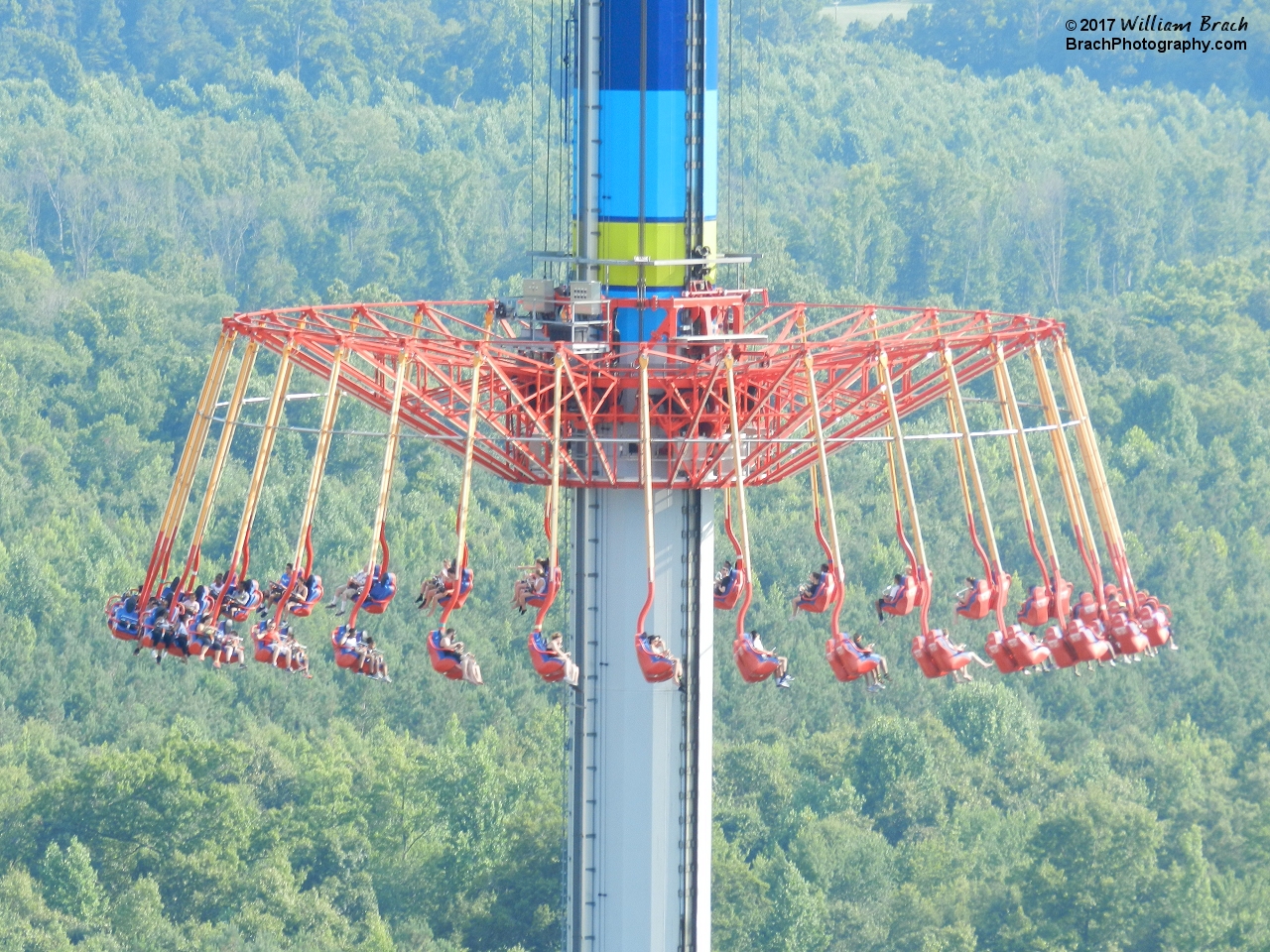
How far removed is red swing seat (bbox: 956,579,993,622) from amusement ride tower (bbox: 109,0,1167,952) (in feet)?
0.24

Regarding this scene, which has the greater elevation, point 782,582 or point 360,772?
point 782,582

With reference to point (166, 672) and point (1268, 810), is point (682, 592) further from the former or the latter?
point (166, 672)

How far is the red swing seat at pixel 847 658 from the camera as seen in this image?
193 feet

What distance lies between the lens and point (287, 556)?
6964 inches

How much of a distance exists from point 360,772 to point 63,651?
27.7 m

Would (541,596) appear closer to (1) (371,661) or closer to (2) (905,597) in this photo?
(1) (371,661)

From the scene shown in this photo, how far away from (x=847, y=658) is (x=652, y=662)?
135 inches

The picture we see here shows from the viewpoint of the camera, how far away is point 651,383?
6378 centimetres

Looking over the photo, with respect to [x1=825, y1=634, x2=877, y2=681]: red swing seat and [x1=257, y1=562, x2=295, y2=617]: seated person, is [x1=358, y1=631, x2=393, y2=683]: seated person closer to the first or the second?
[x1=257, y1=562, x2=295, y2=617]: seated person

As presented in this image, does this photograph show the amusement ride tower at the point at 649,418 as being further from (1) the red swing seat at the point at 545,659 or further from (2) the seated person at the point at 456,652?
(1) the red swing seat at the point at 545,659

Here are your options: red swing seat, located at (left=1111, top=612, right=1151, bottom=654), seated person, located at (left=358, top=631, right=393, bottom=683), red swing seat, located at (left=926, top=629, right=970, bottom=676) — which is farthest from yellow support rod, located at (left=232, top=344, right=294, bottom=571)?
red swing seat, located at (left=1111, top=612, right=1151, bottom=654)

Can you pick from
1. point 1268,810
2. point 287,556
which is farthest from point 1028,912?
point 287,556

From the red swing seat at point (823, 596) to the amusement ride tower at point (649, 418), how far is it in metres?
0.26

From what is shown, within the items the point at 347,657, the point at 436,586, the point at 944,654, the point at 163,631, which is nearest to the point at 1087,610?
the point at 944,654
